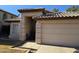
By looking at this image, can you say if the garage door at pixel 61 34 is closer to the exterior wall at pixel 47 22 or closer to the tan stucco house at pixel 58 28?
the tan stucco house at pixel 58 28

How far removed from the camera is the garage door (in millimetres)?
14547

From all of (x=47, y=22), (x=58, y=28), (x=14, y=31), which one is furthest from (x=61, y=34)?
(x=14, y=31)

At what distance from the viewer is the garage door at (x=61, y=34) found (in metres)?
14.5

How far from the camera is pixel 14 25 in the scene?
808 inches

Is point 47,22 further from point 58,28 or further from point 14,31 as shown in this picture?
point 14,31

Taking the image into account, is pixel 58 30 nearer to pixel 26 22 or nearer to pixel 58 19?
pixel 58 19

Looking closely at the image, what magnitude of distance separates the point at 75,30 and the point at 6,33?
13.4 m

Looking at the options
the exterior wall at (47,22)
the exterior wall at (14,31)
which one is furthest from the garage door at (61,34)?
the exterior wall at (14,31)

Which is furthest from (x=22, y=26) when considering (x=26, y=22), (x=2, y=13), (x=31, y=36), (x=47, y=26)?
(x=2, y=13)

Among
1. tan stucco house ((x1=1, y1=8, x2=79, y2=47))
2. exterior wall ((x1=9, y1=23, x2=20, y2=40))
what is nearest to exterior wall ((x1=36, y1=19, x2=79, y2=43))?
tan stucco house ((x1=1, y1=8, x2=79, y2=47))

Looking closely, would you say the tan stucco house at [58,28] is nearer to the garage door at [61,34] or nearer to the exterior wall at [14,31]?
the garage door at [61,34]

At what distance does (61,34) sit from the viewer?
49.3 ft

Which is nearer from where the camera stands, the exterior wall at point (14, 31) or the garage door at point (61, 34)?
the garage door at point (61, 34)

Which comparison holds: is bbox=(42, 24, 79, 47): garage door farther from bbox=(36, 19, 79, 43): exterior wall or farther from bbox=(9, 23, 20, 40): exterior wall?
bbox=(9, 23, 20, 40): exterior wall
